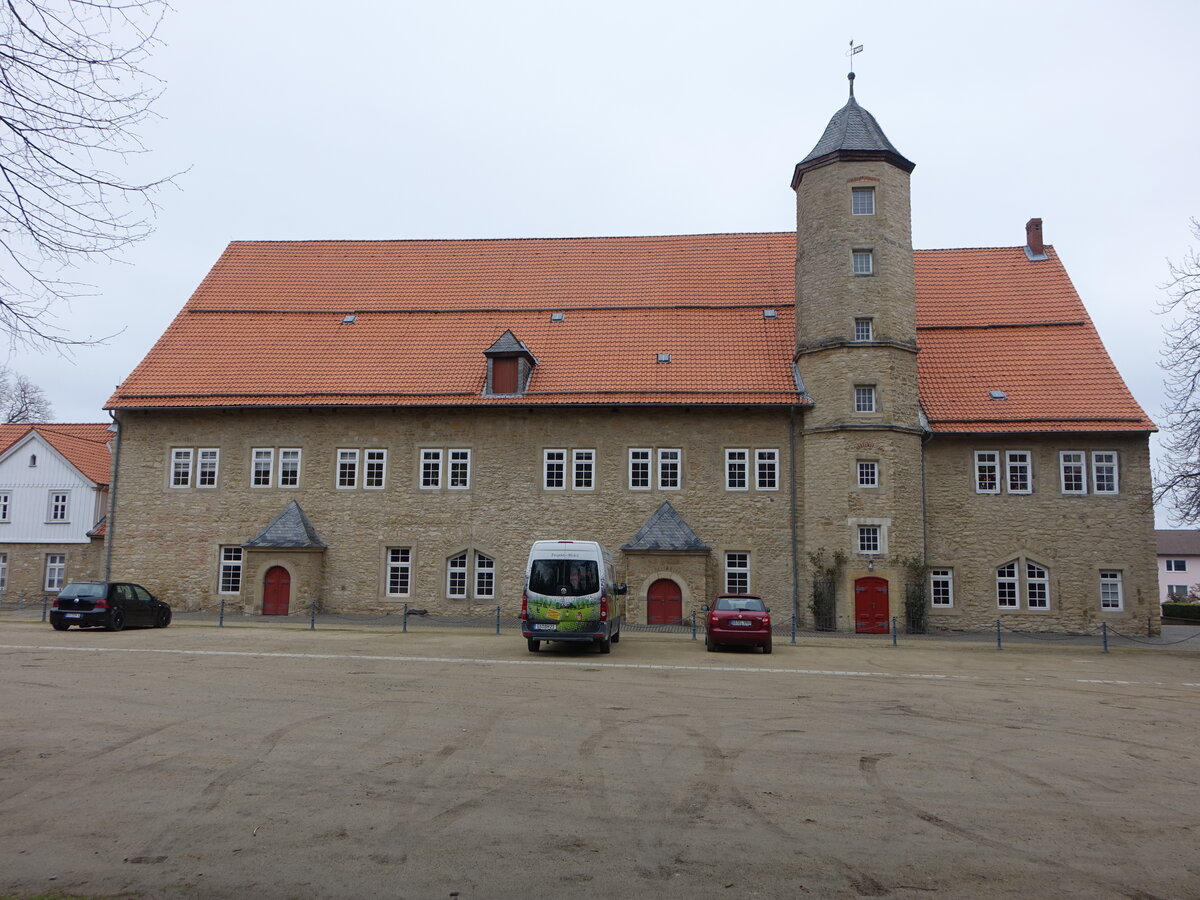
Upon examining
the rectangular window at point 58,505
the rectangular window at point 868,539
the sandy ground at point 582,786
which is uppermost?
the rectangular window at point 58,505

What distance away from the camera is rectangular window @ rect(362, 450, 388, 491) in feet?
97.7

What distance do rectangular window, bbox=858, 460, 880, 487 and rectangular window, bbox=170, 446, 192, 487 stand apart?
2229 cm

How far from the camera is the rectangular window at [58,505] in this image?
123 ft

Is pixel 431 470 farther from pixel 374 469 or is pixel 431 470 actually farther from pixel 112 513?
pixel 112 513

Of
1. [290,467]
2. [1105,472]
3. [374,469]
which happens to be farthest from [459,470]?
[1105,472]

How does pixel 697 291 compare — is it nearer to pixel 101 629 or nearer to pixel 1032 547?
pixel 1032 547

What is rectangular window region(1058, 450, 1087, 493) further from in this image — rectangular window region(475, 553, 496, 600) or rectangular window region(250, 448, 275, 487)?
rectangular window region(250, 448, 275, 487)

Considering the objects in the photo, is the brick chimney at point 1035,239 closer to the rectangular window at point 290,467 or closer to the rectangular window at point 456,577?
the rectangular window at point 456,577

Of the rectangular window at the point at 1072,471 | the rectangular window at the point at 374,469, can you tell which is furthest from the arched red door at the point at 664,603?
the rectangular window at the point at 1072,471

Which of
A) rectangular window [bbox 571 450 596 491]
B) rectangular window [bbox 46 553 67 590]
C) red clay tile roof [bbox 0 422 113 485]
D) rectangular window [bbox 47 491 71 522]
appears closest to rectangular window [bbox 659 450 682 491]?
rectangular window [bbox 571 450 596 491]

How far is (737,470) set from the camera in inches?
1138

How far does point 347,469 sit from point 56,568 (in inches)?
646

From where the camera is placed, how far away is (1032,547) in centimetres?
2786

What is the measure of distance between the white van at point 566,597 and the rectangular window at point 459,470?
11137 millimetres
